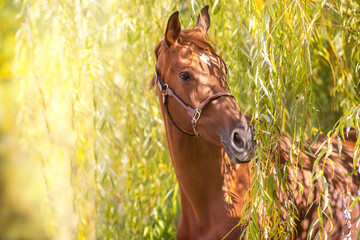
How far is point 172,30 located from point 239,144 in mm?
618

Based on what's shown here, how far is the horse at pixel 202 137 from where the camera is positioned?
195 centimetres

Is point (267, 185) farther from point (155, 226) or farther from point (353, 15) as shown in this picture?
point (155, 226)

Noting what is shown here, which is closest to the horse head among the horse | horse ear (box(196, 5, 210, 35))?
the horse

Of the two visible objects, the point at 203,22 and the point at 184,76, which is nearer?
the point at 184,76

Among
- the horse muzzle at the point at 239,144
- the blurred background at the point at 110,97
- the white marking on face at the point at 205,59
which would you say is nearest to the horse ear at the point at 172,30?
the white marking on face at the point at 205,59

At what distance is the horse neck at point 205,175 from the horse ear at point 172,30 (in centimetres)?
40

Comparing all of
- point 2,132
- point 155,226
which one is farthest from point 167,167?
point 2,132

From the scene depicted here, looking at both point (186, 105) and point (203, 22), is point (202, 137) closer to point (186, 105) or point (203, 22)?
point (186, 105)

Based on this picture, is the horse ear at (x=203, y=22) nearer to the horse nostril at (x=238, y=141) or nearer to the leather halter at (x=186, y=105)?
the leather halter at (x=186, y=105)

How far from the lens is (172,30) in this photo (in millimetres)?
2070

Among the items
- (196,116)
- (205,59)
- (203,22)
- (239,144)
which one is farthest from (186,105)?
(203,22)

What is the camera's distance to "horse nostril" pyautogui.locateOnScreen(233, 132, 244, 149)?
1.83 m

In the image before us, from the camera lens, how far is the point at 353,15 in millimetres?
2406

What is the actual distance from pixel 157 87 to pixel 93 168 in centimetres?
108
